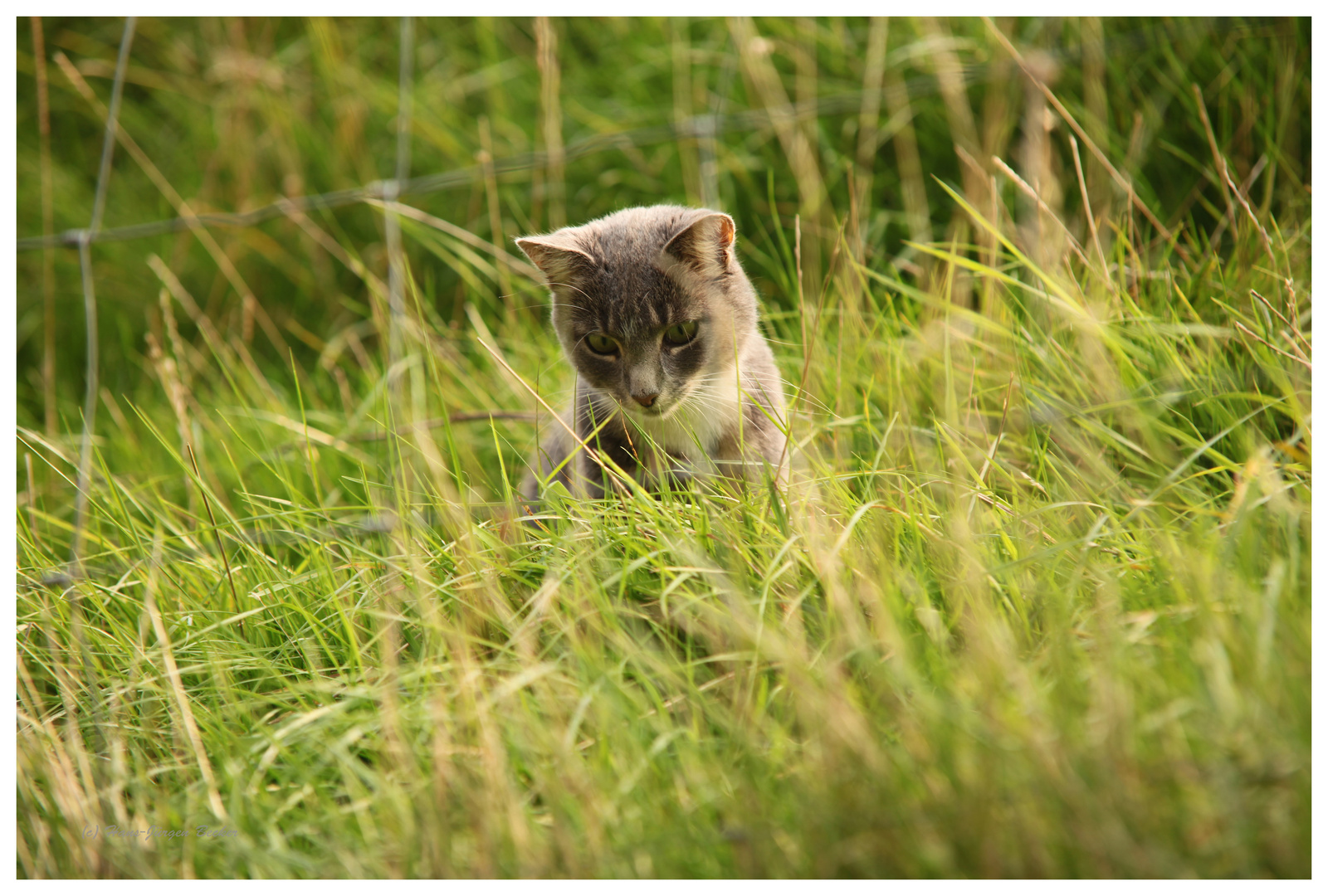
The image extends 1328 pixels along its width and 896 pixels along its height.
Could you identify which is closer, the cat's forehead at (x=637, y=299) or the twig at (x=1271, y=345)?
the twig at (x=1271, y=345)

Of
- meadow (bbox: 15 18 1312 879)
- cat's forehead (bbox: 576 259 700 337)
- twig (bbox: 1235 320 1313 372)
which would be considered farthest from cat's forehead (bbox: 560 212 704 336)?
twig (bbox: 1235 320 1313 372)

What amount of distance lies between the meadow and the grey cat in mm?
147

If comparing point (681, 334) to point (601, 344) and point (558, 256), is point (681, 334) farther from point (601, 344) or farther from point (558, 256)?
point (558, 256)

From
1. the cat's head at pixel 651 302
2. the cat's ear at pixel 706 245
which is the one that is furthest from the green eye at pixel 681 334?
the cat's ear at pixel 706 245

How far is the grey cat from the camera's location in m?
2.10

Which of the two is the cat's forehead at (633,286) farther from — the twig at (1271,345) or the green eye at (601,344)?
the twig at (1271,345)

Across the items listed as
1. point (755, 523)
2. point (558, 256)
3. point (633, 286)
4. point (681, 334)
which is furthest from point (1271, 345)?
point (558, 256)

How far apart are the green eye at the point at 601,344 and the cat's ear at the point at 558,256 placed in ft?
0.48

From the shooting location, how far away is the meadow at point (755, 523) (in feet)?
3.99

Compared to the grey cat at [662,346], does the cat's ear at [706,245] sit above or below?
above

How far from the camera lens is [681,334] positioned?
2.17 m

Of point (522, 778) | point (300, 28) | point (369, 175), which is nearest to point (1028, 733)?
point (522, 778)

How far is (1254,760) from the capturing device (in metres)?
1.10

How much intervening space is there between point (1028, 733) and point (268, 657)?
4.69 feet
